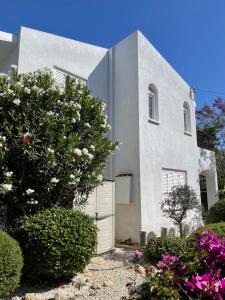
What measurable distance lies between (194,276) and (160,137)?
38.6 feet

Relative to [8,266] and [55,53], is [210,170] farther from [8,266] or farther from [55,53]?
[8,266]

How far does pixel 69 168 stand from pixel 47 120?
1.39 meters

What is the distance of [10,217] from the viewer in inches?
324

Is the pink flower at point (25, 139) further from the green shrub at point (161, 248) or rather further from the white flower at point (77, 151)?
the green shrub at point (161, 248)

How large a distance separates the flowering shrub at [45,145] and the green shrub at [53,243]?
0.79 m

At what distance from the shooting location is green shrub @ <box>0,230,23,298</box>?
579 cm

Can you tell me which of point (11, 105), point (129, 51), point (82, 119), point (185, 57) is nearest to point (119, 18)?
point (129, 51)

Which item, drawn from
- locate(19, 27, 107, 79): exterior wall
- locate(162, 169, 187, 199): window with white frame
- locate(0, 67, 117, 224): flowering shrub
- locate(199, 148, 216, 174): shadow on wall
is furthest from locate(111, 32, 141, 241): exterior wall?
locate(199, 148, 216, 174): shadow on wall

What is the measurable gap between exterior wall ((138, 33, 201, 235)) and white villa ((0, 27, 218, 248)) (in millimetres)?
44

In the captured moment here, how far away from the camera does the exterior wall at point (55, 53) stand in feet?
38.1

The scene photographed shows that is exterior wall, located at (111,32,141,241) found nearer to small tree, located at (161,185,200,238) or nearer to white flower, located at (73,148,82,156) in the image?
small tree, located at (161,185,200,238)

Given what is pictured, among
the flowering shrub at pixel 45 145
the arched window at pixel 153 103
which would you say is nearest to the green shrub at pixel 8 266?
the flowering shrub at pixel 45 145

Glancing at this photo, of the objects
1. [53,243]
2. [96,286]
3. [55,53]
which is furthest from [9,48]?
[96,286]

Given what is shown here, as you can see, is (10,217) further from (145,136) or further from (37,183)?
(145,136)
